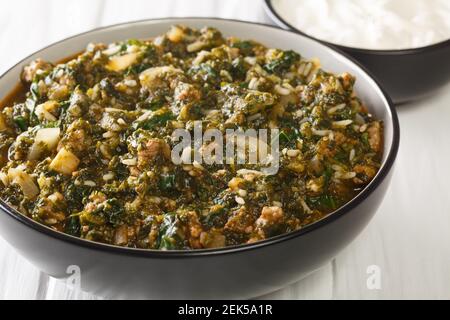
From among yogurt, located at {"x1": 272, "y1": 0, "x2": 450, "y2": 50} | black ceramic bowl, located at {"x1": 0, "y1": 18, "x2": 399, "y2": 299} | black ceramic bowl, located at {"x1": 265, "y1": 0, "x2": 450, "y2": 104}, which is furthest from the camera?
yogurt, located at {"x1": 272, "y1": 0, "x2": 450, "y2": 50}

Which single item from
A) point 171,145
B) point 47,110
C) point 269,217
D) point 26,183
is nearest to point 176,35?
point 47,110

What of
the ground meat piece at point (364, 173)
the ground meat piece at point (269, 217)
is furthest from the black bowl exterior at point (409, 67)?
the ground meat piece at point (269, 217)

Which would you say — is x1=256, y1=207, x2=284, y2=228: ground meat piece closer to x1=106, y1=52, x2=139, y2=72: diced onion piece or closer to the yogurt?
x1=106, y1=52, x2=139, y2=72: diced onion piece

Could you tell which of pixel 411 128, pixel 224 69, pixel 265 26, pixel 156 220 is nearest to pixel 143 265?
pixel 156 220

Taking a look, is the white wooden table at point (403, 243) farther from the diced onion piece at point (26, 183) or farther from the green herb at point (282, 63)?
the green herb at point (282, 63)

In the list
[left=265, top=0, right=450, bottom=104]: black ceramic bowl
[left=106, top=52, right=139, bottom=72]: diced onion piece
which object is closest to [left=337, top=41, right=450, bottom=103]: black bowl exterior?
[left=265, top=0, right=450, bottom=104]: black ceramic bowl

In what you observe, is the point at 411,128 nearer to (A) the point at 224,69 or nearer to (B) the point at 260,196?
(A) the point at 224,69
